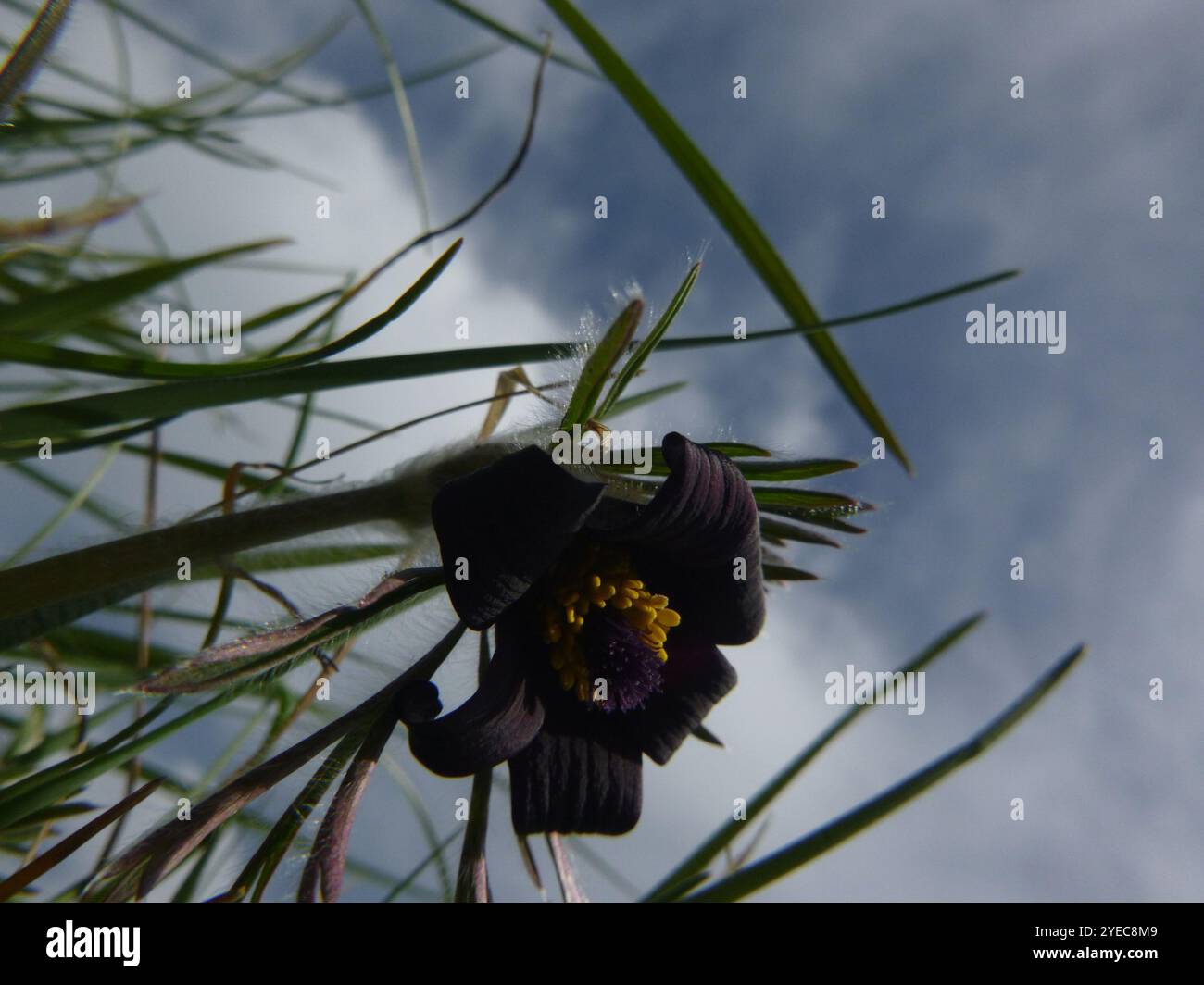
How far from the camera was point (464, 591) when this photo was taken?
0.99 metres

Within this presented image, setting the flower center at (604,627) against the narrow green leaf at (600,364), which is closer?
the narrow green leaf at (600,364)

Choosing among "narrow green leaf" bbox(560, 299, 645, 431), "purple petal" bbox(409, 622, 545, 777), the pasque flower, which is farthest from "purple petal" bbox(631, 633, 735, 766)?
"narrow green leaf" bbox(560, 299, 645, 431)

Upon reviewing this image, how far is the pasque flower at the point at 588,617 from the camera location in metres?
0.98

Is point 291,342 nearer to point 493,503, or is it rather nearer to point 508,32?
point 508,32

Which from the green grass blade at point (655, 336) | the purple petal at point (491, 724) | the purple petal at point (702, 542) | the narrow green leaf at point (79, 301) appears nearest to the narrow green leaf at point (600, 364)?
the green grass blade at point (655, 336)

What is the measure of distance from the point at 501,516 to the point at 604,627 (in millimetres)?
285

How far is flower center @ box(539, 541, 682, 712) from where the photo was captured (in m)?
1.19

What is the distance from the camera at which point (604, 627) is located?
119cm

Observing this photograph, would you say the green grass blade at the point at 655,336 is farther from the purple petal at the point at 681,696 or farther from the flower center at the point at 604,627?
the purple petal at the point at 681,696
